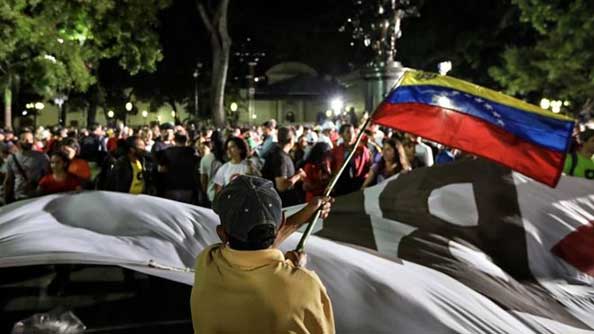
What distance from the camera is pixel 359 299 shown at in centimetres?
426

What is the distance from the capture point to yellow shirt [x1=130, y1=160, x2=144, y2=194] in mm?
8094

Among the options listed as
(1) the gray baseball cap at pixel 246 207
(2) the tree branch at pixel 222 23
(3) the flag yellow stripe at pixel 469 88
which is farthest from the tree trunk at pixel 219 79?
(1) the gray baseball cap at pixel 246 207

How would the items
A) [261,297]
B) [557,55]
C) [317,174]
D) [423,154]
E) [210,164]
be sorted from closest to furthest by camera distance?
[261,297], [317,174], [423,154], [210,164], [557,55]

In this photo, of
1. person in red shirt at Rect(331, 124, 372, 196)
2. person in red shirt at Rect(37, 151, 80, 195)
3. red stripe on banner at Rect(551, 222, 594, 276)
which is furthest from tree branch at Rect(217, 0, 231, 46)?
red stripe on banner at Rect(551, 222, 594, 276)

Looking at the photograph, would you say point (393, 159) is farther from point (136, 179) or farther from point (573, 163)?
point (136, 179)

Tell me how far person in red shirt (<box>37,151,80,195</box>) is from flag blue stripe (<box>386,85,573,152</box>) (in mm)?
3639

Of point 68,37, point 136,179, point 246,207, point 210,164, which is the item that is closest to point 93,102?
point 68,37

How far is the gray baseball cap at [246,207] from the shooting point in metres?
2.35

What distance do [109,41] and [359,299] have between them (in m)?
29.2

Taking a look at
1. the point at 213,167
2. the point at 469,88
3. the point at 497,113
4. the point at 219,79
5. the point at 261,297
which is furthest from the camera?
→ the point at 219,79

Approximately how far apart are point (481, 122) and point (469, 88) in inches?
10.8

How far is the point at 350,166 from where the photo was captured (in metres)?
8.52

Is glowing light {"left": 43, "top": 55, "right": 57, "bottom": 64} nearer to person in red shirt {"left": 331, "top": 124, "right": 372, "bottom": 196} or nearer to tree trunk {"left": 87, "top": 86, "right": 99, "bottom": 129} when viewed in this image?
person in red shirt {"left": 331, "top": 124, "right": 372, "bottom": 196}

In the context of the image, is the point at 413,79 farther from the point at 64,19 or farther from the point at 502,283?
the point at 64,19
